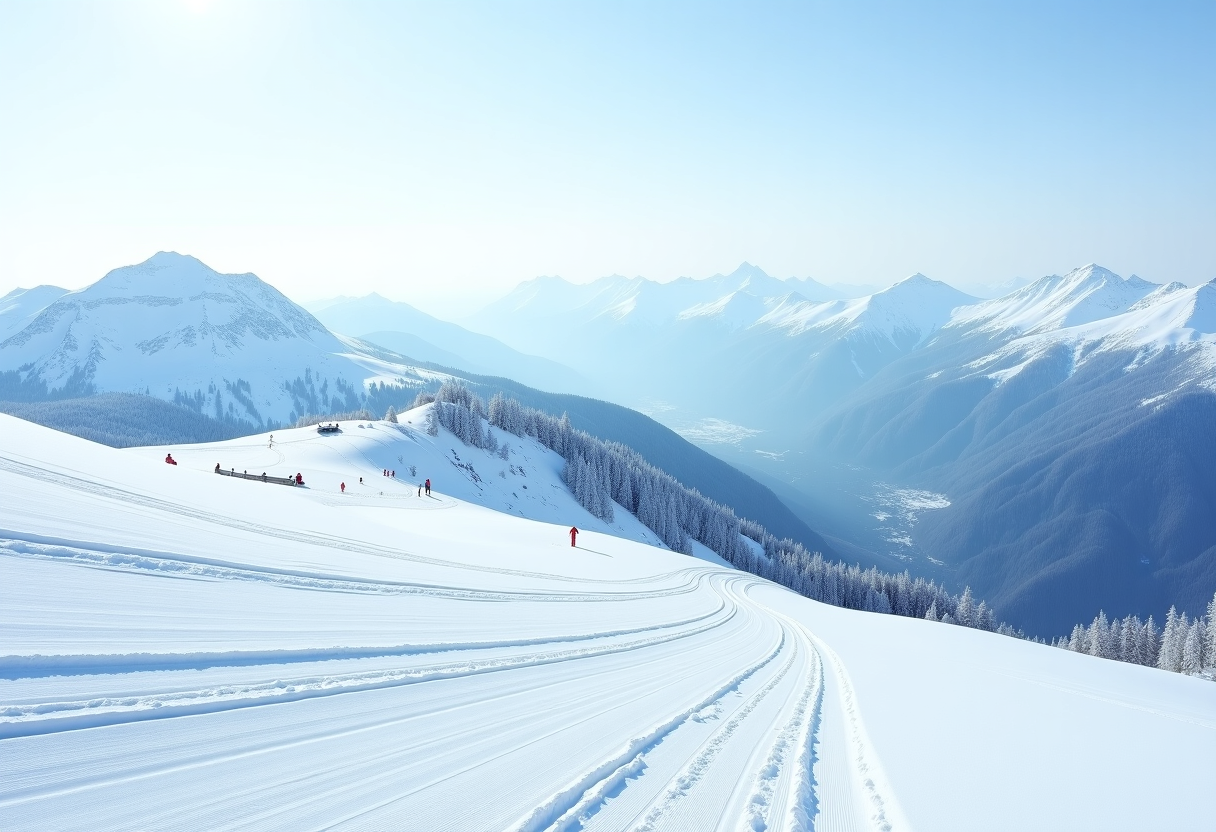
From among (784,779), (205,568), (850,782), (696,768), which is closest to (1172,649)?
(850,782)

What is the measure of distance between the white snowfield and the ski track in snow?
34mm

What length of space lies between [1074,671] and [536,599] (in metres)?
14.2

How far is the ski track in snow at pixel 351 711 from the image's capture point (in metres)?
4.33

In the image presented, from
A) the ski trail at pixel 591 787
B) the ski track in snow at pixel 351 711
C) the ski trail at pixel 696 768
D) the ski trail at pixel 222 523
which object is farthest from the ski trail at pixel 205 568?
the ski trail at pixel 696 768

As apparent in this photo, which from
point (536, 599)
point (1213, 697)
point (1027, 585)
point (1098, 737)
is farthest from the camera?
point (1027, 585)

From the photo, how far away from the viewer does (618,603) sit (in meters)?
16.7

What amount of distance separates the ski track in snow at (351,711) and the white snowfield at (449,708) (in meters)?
0.03

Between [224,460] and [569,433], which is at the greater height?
[569,433]

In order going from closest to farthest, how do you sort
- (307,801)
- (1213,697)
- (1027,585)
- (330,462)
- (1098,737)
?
(307,801) < (1098,737) < (1213,697) < (330,462) < (1027,585)

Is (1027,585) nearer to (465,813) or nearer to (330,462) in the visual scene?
(330,462)

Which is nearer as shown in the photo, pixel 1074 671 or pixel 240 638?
pixel 240 638

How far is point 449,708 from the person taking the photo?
654 cm

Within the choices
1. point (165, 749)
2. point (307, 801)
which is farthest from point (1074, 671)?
point (165, 749)

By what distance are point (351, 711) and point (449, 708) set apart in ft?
3.67
